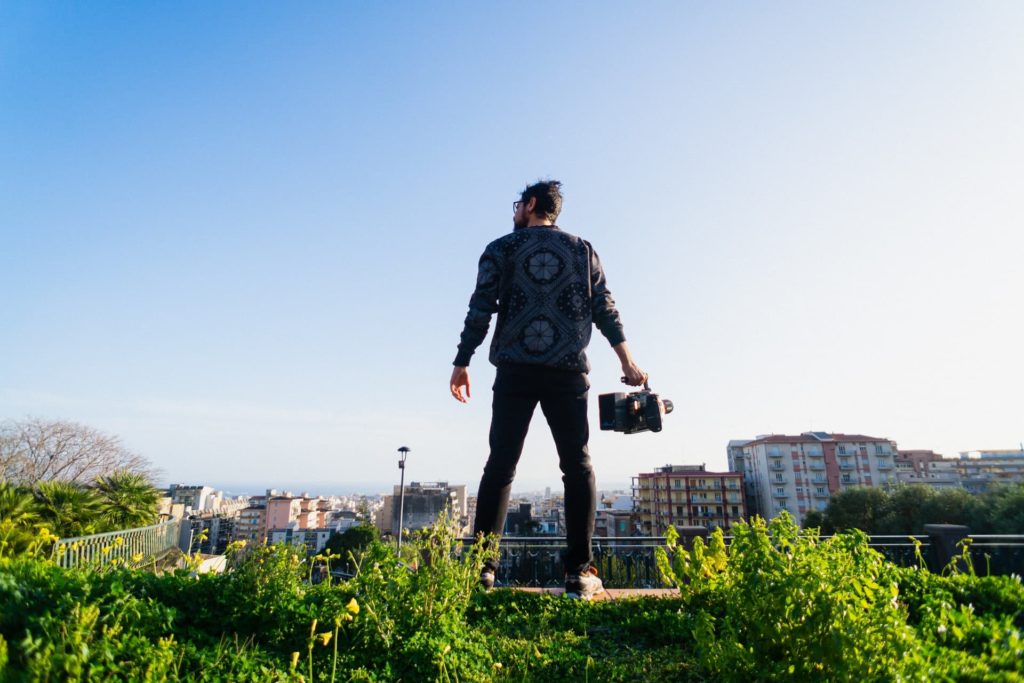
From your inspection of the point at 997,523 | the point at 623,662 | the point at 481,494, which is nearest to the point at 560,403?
the point at 481,494

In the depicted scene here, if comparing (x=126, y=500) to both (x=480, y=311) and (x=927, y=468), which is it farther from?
(x=927, y=468)

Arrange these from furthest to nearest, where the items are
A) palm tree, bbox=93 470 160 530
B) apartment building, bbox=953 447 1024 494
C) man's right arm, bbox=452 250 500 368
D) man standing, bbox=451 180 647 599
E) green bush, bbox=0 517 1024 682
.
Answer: apartment building, bbox=953 447 1024 494, palm tree, bbox=93 470 160 530, man's right arm, bbox=452 250 500 368, man standing, bbox=451 180 647 599, green bush, bbox=0 517 1024 682

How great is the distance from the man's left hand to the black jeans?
0.89 feet

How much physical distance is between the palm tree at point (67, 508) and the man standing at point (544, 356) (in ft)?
28.5

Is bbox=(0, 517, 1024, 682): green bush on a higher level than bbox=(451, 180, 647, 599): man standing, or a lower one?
lower

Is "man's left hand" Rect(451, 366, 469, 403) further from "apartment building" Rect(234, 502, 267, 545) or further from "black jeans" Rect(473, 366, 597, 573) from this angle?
"apartment building" Rect(234, 502, 267, 545)

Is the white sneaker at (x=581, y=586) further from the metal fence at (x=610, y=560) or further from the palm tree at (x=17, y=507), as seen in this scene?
the palm tree at (x=17, y=507)

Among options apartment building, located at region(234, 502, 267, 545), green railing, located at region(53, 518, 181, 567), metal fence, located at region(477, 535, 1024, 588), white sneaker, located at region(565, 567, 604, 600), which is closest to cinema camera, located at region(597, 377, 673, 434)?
white sneaker, located at region(565, 567, 604, 600)

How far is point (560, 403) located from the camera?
3258 mm

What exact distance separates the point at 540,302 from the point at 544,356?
1.36 feet

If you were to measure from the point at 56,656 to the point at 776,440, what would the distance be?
88.7m

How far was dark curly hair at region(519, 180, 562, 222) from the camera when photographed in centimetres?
395

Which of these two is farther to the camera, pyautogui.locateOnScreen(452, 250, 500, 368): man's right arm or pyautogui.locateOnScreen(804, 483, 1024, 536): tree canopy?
pyautogui.locateOnScreen(804, 483, 1024, 536): tree canopy

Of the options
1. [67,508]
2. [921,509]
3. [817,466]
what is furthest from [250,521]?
[67,508]
